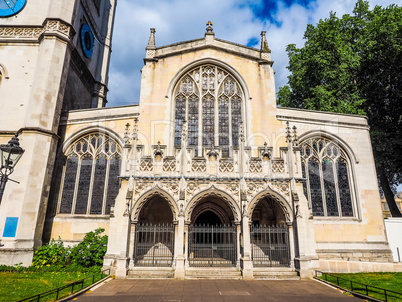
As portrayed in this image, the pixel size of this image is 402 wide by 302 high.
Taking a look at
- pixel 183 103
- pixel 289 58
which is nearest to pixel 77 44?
pixel 183 103

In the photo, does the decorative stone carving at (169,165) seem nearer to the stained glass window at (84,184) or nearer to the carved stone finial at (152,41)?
the stained glass window at (84,184)

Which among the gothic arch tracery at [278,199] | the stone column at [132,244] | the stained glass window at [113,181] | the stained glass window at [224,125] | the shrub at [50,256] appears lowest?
the shrub at [50,256]

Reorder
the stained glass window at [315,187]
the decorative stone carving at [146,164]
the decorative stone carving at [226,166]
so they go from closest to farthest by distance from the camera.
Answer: the decorative stone carving at [146,164]
the decorative stone carving at [226,166]
the stained glass window at [315,187]

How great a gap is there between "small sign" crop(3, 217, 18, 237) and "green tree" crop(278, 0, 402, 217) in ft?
73.4

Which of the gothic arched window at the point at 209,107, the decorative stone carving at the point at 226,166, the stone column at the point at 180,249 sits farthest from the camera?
the gothic arched window at the point at 209,107

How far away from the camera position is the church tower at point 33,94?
14.1 m

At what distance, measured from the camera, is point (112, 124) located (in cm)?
1773

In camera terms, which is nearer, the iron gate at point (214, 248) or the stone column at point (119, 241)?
the stone column at point (119, 241)

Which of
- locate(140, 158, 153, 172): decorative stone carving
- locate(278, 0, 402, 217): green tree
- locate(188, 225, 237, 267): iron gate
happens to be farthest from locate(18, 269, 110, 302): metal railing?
locate(278, 0, 402, 217): green tree

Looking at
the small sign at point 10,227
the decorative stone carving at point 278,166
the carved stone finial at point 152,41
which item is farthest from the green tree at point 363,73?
the small sign at point 10,227

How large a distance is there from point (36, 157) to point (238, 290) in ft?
42.9

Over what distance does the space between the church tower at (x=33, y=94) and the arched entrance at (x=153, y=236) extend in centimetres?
582

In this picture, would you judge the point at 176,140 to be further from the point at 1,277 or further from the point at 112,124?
the point at 1,277

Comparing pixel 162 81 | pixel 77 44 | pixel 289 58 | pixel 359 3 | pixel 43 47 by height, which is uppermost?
pixel 359 3
